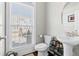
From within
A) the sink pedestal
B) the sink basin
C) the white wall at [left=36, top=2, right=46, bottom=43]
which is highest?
the white wall at [left=36, top=2, right=46, bottom=43]

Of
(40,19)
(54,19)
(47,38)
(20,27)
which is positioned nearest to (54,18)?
(54,19)

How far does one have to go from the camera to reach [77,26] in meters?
1.54

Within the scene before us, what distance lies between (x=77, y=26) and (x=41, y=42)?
635 mm

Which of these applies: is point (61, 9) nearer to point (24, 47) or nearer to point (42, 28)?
point (42, 28)

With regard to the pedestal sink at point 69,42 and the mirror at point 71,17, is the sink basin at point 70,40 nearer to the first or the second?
the pedestal sink at point 69,42

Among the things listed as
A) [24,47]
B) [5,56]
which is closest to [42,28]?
[24,47]

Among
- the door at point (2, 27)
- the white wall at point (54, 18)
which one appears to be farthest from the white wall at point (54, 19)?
the door at point (2, 27)

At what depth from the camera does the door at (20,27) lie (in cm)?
152

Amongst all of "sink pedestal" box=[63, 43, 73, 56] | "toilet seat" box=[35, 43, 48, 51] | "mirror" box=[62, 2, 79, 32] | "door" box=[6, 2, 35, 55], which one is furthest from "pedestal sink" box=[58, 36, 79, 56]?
"door" box=[6, 2, 35, 55]

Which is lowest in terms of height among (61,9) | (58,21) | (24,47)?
(24,47)

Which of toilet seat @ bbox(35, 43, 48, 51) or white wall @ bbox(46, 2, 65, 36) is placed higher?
white wall @ bbox(46, 2, 65, 36)

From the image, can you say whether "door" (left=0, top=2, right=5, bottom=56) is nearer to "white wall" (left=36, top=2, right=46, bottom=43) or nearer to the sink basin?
"white wall" (left=36, top=2, right=46, bottom=43)

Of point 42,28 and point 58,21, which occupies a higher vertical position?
point 58,21

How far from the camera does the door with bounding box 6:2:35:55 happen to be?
4.99 ft
